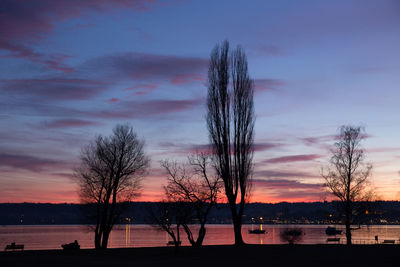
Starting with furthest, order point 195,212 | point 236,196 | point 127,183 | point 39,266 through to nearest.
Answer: point 127,183, point 195,212, point 236,196, point 39,266

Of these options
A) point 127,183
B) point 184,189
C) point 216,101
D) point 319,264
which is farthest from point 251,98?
point 319,264

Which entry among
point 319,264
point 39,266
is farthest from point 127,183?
point 319,264

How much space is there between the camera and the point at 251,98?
38.8 metres

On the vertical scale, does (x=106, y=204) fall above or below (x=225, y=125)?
below

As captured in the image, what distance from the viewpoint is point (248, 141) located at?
37969 millimetres

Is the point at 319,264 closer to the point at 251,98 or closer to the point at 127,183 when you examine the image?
the point at 251,98

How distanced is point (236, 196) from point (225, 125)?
617cm

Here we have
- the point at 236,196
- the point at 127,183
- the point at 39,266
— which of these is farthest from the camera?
the point at 127,183

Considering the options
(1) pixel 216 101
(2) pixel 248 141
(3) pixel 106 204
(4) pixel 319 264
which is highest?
(1) pixel 216 101

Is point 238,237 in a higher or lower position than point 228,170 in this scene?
lower

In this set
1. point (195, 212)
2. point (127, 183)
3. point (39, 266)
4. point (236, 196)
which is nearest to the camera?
point (39, 266)

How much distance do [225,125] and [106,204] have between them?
43.5 ft

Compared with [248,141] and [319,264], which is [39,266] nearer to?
[319,264]

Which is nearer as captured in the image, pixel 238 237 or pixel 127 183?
pixel 238 237
